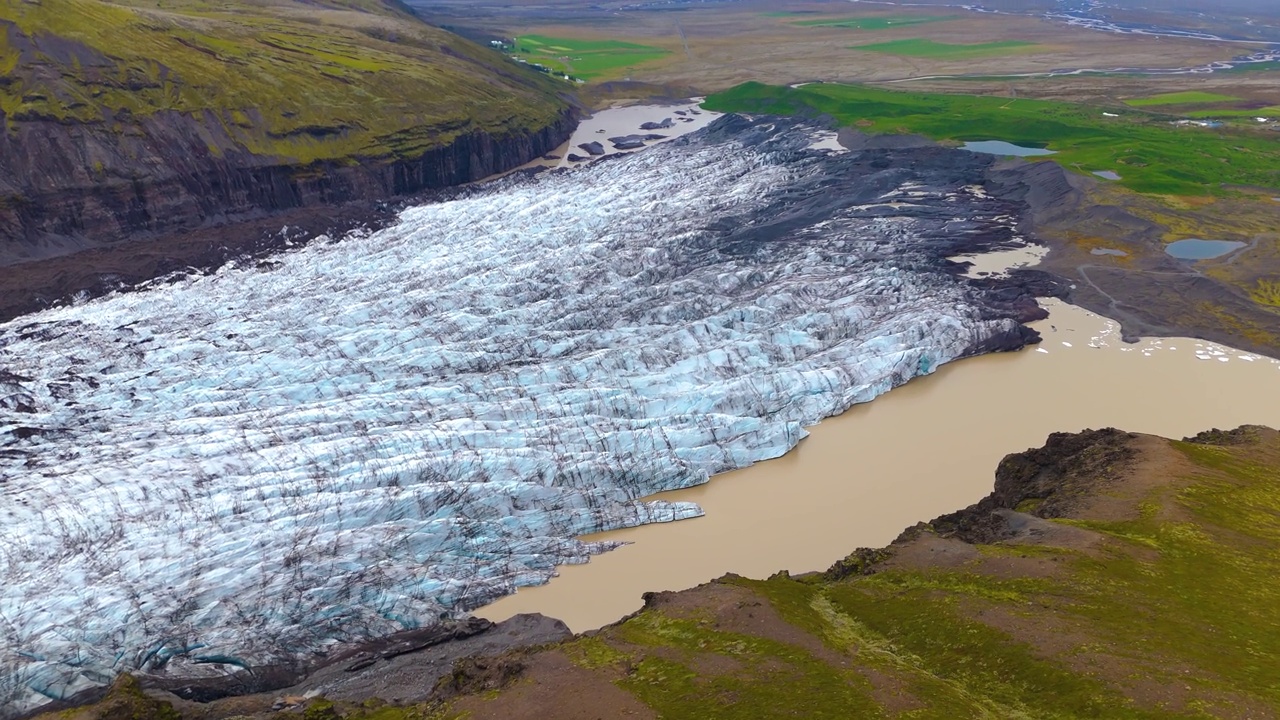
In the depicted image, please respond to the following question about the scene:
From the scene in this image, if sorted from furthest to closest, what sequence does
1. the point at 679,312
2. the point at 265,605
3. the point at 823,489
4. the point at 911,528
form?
1. the point at 679,312
2. the point at 823,489
3. the point at 911,528
4. the point at 265,605

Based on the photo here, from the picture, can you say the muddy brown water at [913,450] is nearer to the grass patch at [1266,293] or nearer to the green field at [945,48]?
the grass patch at [1266,293]

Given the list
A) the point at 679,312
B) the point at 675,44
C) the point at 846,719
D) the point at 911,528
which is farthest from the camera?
the point at 675,44

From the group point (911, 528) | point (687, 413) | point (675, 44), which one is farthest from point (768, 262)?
point (675, 44)

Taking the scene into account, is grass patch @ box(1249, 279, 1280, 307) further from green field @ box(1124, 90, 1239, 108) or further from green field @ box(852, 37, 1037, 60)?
green field @ box(852, 37, 1037, 60)

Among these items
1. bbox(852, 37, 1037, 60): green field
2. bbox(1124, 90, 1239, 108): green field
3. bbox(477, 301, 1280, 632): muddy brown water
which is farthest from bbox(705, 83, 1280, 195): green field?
bbox(852, 37, 1037, 60): green field

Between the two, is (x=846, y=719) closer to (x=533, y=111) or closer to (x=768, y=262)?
(x=768, y=262)

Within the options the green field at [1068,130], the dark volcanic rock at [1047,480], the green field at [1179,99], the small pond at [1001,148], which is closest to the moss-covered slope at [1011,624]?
the dark volcanic rock at [1047,480]

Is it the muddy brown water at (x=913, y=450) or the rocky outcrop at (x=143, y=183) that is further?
the rocky outcrop at (x=143, y=183)
